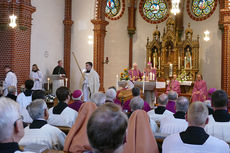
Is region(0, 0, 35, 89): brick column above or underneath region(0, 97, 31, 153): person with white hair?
above

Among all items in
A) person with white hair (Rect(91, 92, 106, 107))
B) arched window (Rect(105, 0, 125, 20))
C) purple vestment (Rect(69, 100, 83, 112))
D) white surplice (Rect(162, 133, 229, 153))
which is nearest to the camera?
white surplice (Rect(162, 133, 229, 153))

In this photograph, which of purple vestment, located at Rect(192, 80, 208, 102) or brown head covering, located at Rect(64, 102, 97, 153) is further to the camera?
purple vestment, located at Rect(192, 80, 208, 102)

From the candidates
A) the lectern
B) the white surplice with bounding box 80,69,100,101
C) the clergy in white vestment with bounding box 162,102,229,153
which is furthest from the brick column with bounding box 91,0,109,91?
the clergy in white vestment with bounding box 162,102,229,153

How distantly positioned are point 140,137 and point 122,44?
15.9 meters

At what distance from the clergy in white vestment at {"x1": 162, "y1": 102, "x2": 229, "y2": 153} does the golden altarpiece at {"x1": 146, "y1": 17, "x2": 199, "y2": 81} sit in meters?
13.5

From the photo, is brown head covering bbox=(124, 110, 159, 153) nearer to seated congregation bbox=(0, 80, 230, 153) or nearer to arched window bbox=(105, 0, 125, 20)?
seated congregation bbox=(0, 80, 230, 153)

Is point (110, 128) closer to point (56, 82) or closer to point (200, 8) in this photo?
point (56, 82)

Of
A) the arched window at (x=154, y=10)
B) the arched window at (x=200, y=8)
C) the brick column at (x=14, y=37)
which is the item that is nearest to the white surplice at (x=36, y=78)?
the brick column at (x=14, y=37)

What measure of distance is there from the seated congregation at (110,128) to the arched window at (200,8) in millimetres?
13794

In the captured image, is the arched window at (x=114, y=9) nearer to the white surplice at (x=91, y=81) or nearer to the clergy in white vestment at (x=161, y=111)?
the white surplice at (x=91, y=81)

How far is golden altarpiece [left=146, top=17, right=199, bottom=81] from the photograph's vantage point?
1645cm

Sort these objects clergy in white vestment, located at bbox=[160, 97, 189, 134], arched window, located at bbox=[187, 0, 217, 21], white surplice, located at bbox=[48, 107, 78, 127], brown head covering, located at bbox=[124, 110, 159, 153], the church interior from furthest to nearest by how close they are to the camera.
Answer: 1. arched window, located at bbox=[187, 0, 217, 21]
2. the church interior
3. white surplice, located at bbox=[48, 107, 78, 127]
4. clergy in white vestment, located at bbox=[160, 97, 189, 134]
5. brown head covering, located at bbox=[124, 110, 159, 153]

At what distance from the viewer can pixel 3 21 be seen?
11.3 metres

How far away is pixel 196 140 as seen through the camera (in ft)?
9.64
